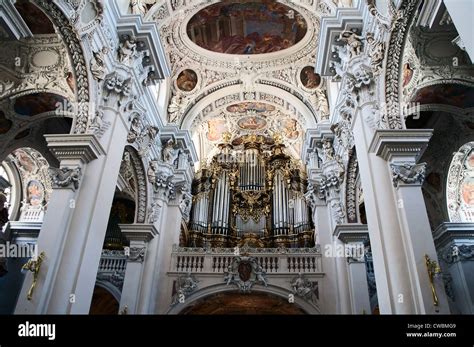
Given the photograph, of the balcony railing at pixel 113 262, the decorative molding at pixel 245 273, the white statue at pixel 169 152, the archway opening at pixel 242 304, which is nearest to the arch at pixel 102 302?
the balcony railing at pixel 113 262

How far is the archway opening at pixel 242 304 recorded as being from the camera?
12094 mm

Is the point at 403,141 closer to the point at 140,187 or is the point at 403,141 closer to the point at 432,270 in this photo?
the point at 432,270

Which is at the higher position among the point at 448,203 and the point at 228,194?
the point at 228,194

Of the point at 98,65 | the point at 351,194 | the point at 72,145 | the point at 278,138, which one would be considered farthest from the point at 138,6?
the point at 278,138

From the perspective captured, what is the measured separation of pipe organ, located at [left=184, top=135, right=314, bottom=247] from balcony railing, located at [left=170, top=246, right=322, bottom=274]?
2246mm

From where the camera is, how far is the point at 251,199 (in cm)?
1703

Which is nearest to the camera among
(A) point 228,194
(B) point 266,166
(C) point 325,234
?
(C) point 325,234

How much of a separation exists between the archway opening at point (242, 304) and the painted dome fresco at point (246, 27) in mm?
8842

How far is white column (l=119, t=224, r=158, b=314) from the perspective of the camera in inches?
431

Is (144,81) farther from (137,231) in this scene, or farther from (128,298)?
(128,298)

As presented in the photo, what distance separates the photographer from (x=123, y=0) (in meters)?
9.93

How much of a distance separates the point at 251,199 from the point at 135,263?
6.76 m
